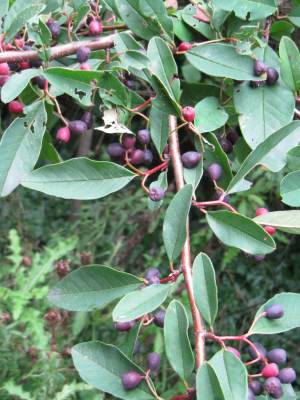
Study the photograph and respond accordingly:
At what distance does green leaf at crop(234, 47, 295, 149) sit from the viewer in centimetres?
70

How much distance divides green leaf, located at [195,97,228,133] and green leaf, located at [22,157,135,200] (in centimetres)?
10

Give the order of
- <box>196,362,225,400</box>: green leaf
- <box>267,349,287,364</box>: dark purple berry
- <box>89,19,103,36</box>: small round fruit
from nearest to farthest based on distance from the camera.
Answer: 1. <box>196,362,225,400</box>: green leaf
2. <box>267,349,287,364</box>: dark purple berry
3. <box>89,19,103,36</box>: small round fruit

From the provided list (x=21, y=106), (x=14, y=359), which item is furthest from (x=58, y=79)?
(x=14, y=359)

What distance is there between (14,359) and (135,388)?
0.99 metres

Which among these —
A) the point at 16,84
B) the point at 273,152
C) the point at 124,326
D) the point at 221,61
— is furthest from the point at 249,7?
the point at 124,326

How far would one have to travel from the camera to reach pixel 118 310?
22.6 inches

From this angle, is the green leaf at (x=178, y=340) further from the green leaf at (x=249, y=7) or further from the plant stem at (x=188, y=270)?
the green leaf at (x=249, y=7)

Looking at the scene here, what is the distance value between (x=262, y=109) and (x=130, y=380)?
1.12 feet

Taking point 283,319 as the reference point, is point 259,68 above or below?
above

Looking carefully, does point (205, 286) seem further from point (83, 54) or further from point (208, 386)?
point (83, 54)

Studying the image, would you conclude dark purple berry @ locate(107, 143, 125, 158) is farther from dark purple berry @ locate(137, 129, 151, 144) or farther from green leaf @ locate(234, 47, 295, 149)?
green leaf @ locate(234, 47, 295, 149)

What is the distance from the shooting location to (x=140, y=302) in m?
0.59

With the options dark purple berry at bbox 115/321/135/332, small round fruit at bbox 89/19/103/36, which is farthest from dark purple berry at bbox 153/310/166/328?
small round fruit at bbox 89/19/103/36

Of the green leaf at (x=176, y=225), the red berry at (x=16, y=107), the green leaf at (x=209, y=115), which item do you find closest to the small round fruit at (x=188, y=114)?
the green leaf at (x=209, y=115)
